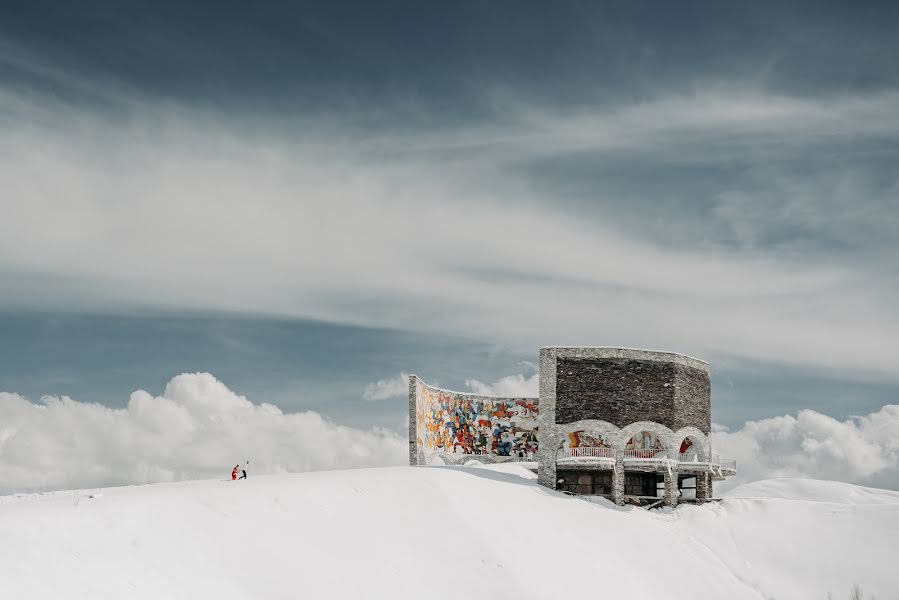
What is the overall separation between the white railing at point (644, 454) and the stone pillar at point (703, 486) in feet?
11.1

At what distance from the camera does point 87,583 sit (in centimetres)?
2206

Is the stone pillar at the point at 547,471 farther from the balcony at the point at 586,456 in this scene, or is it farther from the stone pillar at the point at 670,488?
the stone pillar at the point at 670,488

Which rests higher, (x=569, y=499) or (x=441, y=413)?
(x=441, y=413)

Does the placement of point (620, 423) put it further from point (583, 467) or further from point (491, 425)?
point (491, 425)

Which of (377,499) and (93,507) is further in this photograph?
(377,499)

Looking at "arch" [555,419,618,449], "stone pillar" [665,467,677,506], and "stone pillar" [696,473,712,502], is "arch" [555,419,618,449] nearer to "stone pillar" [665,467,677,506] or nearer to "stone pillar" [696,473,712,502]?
"stone pillar" [665,467,677,506]

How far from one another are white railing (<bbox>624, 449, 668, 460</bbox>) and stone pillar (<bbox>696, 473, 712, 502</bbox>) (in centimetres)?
337

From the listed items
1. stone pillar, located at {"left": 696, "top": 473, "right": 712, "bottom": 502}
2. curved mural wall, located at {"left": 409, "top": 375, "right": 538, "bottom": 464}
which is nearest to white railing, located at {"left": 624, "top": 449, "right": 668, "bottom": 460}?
stone pillar, located at {"left": 696, "top": 473, "right": 712, "bottom": 502}

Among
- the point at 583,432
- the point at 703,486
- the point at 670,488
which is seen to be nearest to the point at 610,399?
the point at 583,432

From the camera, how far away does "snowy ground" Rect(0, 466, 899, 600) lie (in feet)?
77.9

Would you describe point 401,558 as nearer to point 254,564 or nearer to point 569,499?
point 254,564

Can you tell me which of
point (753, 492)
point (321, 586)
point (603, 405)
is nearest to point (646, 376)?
point (603, 405)

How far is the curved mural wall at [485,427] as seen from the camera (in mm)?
52625

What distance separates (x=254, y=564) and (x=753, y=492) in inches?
1986
